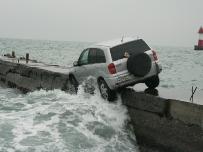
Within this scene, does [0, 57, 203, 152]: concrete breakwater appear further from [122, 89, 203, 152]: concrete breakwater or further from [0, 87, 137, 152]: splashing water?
[0, 87, 137, 152]: splashing water

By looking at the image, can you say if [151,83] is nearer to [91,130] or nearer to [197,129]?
[91,130]

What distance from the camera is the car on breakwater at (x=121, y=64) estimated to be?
13.5 meters

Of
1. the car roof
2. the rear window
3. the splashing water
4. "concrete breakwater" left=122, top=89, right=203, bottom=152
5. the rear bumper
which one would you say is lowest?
the splashing water

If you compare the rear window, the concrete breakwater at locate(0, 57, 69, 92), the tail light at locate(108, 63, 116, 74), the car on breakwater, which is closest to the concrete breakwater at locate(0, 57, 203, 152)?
the car on breakwater

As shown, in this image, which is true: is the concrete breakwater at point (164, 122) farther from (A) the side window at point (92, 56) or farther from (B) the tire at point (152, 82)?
(A) the side window at point (92, 56)

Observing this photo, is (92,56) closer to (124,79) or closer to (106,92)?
(106,92)

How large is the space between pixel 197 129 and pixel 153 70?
11.7 feet

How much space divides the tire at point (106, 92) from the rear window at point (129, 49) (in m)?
0.90

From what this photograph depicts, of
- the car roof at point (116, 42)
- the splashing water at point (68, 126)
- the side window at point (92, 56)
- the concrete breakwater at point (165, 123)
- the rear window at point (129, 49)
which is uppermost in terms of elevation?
the car roof at point (116, 42)

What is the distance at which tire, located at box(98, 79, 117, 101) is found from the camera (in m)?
13.9

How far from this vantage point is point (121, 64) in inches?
535

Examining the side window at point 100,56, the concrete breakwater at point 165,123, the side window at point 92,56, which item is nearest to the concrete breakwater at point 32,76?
the side window at point 92,56

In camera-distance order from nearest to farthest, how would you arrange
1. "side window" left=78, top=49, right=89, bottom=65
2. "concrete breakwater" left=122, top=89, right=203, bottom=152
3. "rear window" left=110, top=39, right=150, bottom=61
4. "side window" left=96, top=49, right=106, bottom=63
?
1. "concrete breakwater" left=122, top=89, right=203, bottom=152
2. "rear window" left=110, top=39, right=150, bottom=61
3. "side window" left=96, top=49, right=106, bottom=63
4. "side window" left=78, top=49, right=89, bottom=65

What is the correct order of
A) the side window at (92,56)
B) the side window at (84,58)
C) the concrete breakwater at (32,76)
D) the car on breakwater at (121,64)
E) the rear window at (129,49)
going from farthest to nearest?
the concrete breakwater at (32,76)
the side window at (84,58)
the side window at (92,56)
the rear window at (129,49)
the car on breakwater at (121,64)
